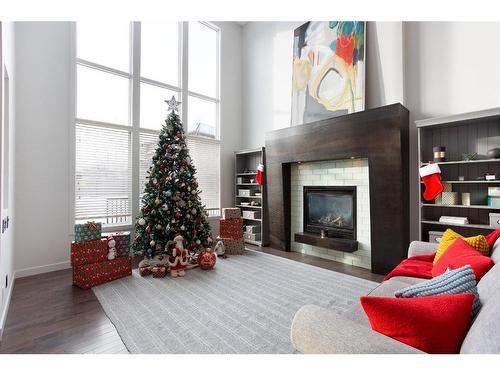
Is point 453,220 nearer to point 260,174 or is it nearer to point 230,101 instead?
point 260,174

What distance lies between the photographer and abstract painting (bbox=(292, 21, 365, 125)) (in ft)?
12.1

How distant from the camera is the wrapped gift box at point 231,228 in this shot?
4.33m

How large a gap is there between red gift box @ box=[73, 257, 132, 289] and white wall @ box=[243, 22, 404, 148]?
11.5ft

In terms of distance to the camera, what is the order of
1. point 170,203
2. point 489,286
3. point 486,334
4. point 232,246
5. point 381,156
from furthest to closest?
point 232,246 → point 170,203 → point 381,156 → point 489,286 → point 486,334

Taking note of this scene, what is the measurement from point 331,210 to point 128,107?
12.7ft

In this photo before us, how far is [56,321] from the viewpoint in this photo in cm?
213

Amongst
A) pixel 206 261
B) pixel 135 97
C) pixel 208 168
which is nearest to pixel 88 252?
pixel 206 261

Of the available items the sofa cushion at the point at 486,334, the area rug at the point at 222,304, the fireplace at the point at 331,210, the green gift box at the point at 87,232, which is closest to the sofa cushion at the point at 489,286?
the sofa cushion at the point at 486,334

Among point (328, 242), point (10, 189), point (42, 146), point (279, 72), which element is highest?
point (279, 72)

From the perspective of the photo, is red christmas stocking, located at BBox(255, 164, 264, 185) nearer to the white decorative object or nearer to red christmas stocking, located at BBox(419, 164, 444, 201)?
the white decorative object

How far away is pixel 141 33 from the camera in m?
4.45

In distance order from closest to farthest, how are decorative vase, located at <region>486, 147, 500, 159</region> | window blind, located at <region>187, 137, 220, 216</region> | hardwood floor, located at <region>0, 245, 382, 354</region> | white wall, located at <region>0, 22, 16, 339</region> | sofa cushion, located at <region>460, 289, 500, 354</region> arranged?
sofa cushion, located at <region>460, 289, 500, 354</region> < hardwood floor, located at <region>0, 245, 382, 354</region> < white wall, located at <region>0, 22, 16, 339</region> < decorative vase, located at <region>486, 147, 500, 159</region> < window blind, located at <region>187, 137, 220, 216</region>

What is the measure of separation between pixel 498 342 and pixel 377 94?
357 cm

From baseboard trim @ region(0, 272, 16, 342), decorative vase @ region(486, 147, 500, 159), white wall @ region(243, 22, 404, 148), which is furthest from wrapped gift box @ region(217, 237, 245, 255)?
decorative vase @ region(486, 147, 500, 159)
